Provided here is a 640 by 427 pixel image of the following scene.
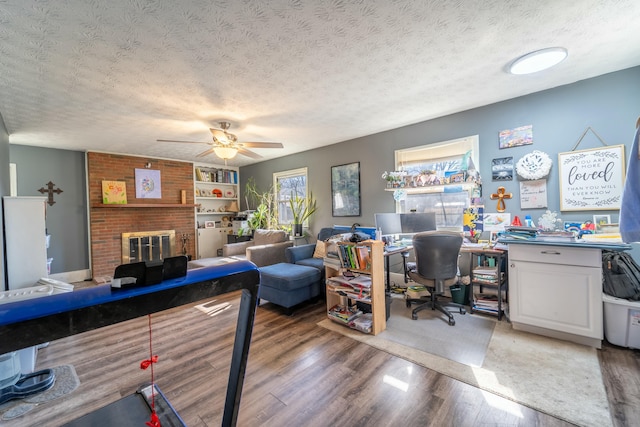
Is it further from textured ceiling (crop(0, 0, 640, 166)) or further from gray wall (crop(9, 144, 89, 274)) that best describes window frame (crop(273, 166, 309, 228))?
gray wall (crop(9, 144, 89, 274))

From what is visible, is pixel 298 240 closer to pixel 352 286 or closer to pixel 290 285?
pixel 290 285

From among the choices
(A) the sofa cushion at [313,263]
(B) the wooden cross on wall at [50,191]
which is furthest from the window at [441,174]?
(B) the wooden cross on wall at [50,191]

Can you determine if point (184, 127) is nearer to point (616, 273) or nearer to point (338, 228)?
point (338, 228)

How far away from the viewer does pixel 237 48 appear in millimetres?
1870

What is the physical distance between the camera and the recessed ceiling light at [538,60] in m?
2.01

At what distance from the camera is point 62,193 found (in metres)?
4.44

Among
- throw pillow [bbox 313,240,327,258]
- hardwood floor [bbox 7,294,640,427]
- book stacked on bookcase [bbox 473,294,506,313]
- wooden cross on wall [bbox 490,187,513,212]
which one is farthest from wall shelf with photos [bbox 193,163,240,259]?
wooden cross on wall [bbox 490,187,513,212]

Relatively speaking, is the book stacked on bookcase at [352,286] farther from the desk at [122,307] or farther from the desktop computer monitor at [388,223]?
the desk at [122,307]

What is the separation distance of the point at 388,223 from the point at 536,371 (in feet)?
6.20

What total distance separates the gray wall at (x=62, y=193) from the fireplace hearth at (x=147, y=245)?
596 mm

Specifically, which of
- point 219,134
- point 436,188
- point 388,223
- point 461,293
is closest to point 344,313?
point 388,223

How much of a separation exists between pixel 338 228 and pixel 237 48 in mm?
2620

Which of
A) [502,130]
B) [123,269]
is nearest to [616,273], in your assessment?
[502,130]

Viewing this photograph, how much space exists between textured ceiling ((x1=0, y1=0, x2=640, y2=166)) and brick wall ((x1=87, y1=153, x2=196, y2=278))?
60.1 inches
